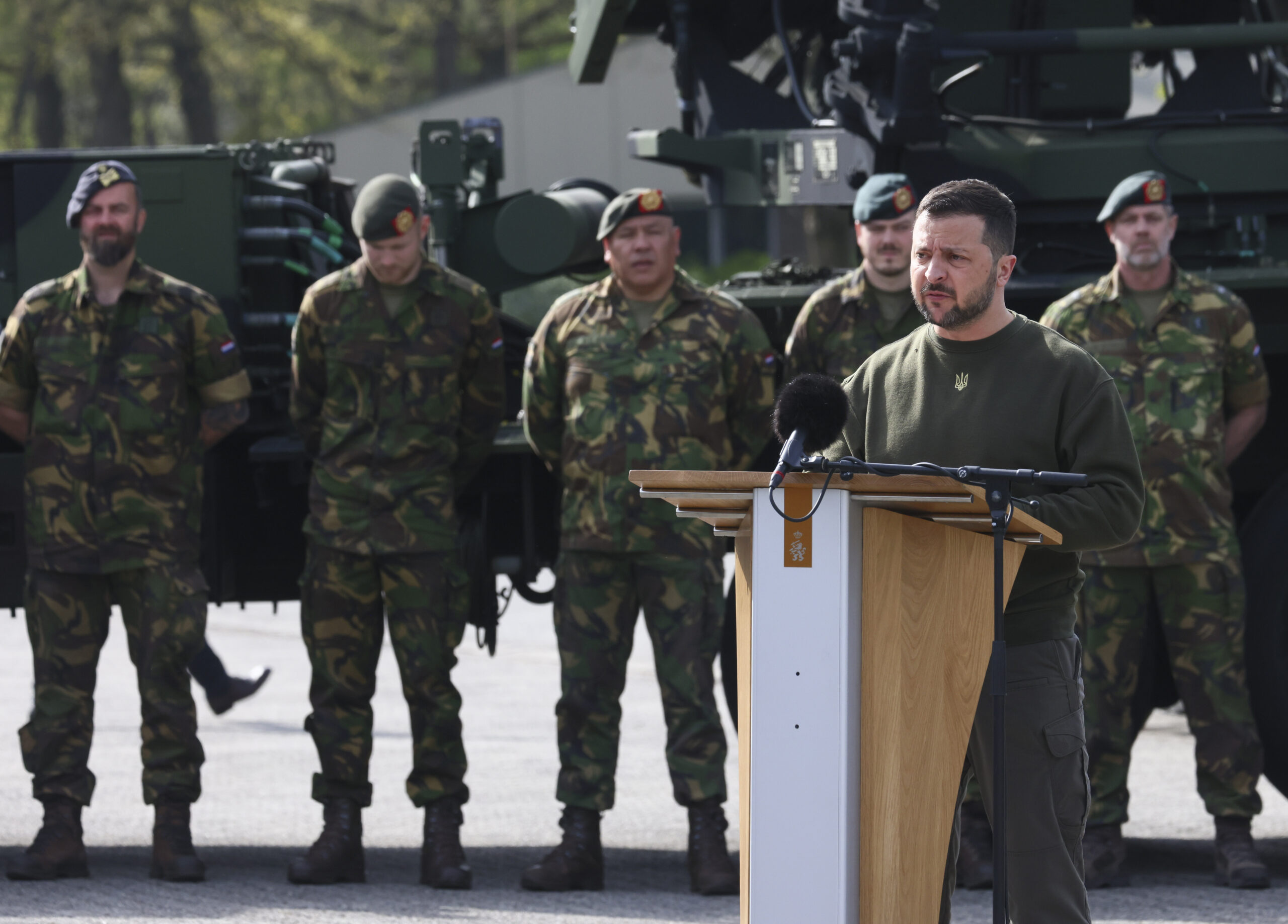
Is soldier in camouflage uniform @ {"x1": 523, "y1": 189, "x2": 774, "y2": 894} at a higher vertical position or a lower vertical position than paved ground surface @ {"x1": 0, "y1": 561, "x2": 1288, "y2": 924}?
higher

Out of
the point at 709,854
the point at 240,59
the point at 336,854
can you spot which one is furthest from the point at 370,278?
the point at 240,59

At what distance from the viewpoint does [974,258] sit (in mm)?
3371

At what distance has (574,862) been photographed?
5496 mm

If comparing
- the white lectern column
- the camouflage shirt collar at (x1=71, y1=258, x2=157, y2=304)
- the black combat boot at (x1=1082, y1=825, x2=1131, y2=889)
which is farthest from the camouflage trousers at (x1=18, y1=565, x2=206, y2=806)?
the white lectern column

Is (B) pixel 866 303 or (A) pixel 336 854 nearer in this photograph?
(A) pixel 336 854

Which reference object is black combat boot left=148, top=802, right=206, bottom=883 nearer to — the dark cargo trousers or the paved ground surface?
the paved ground surface

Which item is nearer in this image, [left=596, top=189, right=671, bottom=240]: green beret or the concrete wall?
[left=596, top=189, right=671, bottom=240]: green beret

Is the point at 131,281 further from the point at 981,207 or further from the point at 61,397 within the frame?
the point at 981,207

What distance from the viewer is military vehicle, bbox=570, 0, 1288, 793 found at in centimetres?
577

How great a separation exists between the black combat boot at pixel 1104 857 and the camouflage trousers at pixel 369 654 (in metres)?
1.80

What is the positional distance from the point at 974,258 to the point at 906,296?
2.34 m

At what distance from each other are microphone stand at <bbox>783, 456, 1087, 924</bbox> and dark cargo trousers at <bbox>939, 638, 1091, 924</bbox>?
0.14m

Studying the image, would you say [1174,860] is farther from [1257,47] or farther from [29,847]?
[29,847]

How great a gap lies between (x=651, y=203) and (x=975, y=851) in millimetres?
2060
